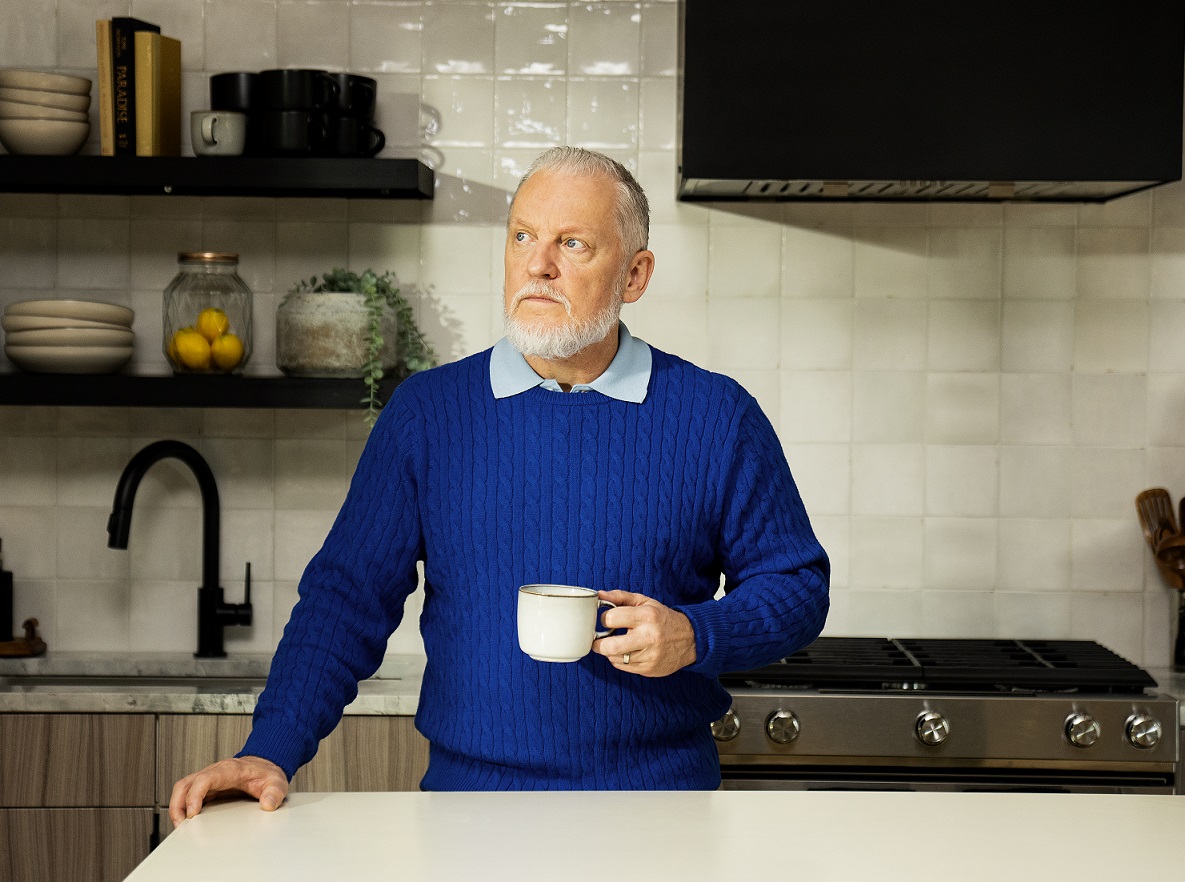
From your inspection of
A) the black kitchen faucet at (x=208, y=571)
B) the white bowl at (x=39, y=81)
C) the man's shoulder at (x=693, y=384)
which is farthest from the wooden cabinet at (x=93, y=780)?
the white bowl at (x=39, y=81)

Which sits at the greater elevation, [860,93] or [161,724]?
[860,93]

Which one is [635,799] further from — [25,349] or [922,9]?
[25,349]

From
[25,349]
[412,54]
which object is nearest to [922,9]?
[412,54]

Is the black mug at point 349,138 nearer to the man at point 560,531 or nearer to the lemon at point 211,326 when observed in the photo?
the lemon at point 211,326

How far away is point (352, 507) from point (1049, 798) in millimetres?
884

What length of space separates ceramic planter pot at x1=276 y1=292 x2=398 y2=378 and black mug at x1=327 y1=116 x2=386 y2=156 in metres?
0.29

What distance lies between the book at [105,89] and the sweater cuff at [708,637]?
172 centimetres

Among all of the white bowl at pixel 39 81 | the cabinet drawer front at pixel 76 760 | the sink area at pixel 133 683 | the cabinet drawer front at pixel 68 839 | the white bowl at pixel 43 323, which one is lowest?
the cabinet drawer front at pixel 68 839

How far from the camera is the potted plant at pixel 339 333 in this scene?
8.33 ft

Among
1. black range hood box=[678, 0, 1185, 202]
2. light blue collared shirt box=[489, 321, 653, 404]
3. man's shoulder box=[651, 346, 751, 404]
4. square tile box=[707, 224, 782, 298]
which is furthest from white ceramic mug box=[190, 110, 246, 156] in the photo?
man's shoulder box=[651, 346, 751, 404]

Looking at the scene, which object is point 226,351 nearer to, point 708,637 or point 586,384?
point 586,384

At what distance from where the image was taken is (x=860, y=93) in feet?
7.63

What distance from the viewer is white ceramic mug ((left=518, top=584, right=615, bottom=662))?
1.23m

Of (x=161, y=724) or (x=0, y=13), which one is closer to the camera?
(x=161, y=724)
